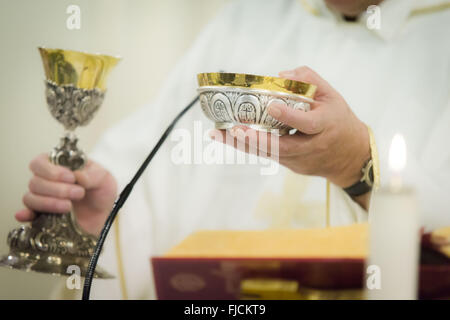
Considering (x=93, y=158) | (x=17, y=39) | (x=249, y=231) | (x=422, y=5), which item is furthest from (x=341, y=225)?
(x=17, y=39)

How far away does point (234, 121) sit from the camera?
633mm

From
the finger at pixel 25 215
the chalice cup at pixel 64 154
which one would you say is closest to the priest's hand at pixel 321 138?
the chalice cup at pixel 64 154

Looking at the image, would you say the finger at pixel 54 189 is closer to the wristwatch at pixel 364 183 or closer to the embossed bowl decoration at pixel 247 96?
the embossed bowl decoration at pixel 247 96

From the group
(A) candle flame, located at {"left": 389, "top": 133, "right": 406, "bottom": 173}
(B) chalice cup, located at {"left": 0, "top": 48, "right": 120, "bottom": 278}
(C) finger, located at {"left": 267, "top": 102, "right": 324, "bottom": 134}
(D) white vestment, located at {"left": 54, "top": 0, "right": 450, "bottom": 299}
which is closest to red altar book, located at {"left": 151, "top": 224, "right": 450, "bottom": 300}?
(D) white vestment, located at {"left": 54, "top": 0, "right": 450, "bottom": 299}

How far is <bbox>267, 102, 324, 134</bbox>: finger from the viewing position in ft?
2.00

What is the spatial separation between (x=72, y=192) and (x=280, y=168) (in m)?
0.39

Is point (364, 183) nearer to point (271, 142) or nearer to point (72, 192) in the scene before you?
point (271, 142)

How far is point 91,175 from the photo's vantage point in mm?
942

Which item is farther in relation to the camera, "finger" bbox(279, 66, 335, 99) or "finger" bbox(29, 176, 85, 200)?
"finger" bbox(29, 176, 85, 200)

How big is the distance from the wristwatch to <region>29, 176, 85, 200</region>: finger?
46 cm

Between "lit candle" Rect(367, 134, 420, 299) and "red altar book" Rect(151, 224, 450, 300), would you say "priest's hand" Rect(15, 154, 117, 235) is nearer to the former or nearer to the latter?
"red altar book" Rect(151, 224, 450, 300)

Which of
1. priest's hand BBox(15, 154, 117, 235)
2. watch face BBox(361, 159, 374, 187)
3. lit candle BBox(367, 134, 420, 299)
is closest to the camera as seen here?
lit candle BBox(367, 134, 420, 299)

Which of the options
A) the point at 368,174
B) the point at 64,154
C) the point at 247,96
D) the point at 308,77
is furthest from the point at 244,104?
the point at 64,154

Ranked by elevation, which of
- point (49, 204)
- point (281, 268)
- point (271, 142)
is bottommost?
point (281, 268)
